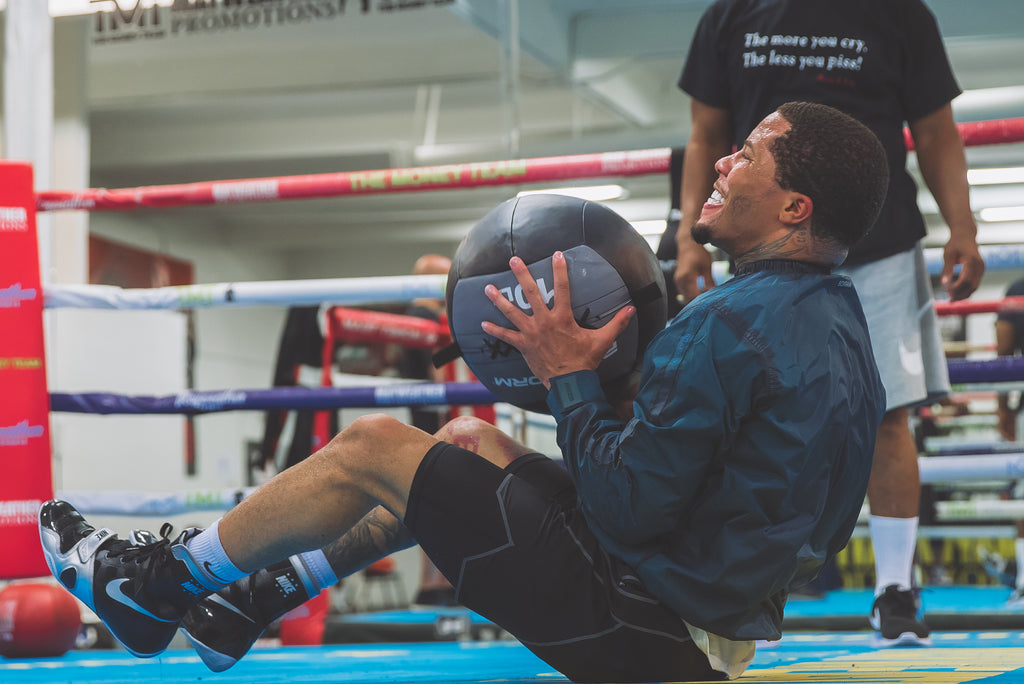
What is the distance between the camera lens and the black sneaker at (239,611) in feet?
5.73

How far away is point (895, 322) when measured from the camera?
2199mm

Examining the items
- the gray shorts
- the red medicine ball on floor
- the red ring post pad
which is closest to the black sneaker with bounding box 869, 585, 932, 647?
the gray shorts

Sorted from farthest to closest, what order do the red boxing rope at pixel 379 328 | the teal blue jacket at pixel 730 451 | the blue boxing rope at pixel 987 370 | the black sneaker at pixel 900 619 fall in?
1. the red boxing rope at pixel 379 328
2. the blue boxing rope at pixel 987 370
3. the black sneaker at pixel 900 619
4. the teal blue jacket at pixel 730 451

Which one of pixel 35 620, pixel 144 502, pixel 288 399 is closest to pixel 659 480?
pixel 288 399

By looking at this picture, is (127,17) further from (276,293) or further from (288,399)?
(288,399)

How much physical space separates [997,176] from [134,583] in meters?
7.68

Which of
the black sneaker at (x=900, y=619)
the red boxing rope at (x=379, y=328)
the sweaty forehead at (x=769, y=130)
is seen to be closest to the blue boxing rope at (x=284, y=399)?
the black sneaker at (x=900, y=619)

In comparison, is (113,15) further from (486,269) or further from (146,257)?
(486,269)

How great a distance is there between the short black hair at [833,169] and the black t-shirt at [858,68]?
712 millimetres

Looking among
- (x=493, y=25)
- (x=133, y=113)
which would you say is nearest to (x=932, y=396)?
(x=493, y=25)

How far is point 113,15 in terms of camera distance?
6418 mm

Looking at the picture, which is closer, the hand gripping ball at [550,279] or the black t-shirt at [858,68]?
the hand gripping ball at [550,279]

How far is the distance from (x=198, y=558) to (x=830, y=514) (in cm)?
90

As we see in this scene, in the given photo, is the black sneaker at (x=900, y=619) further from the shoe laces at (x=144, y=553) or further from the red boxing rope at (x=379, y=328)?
the red boxing rope at (x=379, y=328)
